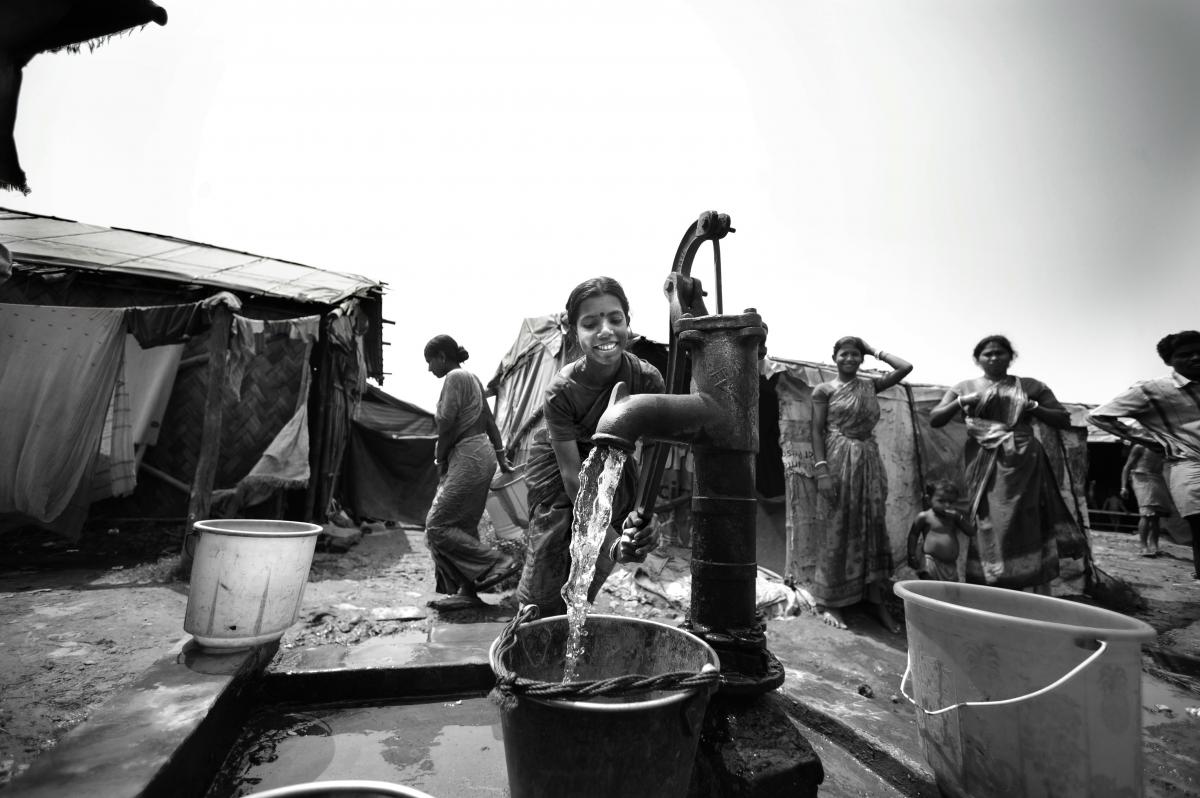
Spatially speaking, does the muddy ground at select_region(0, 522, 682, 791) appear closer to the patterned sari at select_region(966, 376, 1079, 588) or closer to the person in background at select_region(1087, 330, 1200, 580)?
the patterned sari at select_region(966, 376, 1079, 588)

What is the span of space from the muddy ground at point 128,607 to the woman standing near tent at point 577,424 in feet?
4.48

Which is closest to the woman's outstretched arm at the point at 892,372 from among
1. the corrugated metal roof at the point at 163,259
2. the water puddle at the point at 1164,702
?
the water puddle at the point at 1164,702

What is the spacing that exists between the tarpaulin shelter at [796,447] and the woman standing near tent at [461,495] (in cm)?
237

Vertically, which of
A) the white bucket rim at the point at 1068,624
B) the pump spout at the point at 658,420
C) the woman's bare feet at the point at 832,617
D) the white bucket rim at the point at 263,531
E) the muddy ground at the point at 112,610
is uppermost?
the pump spout at the point at 658,420

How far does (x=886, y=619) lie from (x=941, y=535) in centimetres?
99

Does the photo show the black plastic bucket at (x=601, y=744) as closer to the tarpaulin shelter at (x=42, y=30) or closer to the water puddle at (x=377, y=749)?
the water puddle at (x=377, y=749)

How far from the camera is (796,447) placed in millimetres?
5188

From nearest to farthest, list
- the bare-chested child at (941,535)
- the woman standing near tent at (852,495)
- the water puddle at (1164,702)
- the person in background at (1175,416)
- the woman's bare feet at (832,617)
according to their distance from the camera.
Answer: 1. the water puddle at (1164,702)
2. the person in background at (1175,416)
3. the woman's bare feet at (832,617)
4. the woman standing near tent at (852,495)
5. the bare-chested child at (941,535)

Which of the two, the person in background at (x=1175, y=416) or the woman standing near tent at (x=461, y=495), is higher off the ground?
the person in background at (x=1175, y=416)

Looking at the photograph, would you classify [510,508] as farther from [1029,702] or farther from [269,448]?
[1029,702]

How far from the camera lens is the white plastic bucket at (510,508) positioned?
7.31 meters

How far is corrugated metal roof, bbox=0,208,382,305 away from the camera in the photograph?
6.55 meters

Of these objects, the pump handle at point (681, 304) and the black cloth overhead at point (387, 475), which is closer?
the pump handle at point (681, 304)

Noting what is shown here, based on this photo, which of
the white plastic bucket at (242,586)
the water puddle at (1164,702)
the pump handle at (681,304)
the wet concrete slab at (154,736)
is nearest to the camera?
the wet concrete slab at (154,736)
